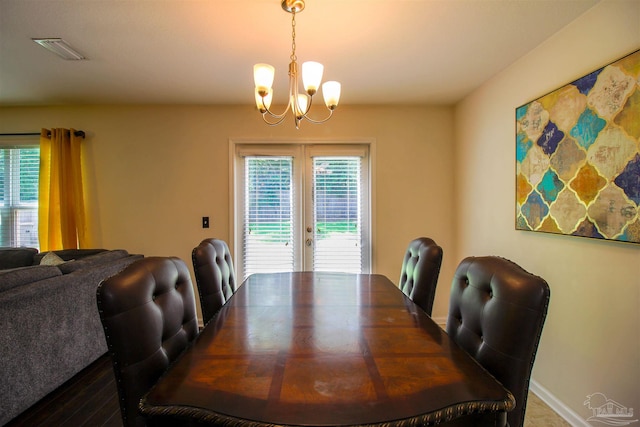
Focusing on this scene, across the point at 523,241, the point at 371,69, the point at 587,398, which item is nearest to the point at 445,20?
the point at 371,69

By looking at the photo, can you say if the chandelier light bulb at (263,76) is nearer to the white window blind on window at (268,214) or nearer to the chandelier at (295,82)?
the chandelier at (295,82)

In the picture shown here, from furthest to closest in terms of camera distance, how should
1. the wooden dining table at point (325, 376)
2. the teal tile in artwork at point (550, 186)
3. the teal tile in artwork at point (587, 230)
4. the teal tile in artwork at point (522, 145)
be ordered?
the teal tile in artwork at point (522, 145)
the teal tile in artwork at point (550, 186)
the teal tile in artwork at point (587, 230)
the wooden dining table at point (325, 376)

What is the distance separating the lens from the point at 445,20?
5.83ft

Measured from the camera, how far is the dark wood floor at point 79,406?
1.79 m

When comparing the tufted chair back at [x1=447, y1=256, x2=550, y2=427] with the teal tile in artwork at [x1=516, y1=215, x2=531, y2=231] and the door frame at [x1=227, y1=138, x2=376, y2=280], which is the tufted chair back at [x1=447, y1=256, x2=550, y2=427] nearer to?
the teal tile in artwork at [x1=516, y1=215, x2=531, y2=231]

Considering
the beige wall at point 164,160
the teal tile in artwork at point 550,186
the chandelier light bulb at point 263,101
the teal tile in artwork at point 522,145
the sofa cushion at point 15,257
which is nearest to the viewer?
the chandelier light bulb at point 263,101

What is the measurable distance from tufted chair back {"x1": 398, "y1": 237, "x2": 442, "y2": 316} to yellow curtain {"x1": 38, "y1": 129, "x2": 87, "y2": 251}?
10.9 ft

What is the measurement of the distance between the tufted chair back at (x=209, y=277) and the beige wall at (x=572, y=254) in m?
2.17

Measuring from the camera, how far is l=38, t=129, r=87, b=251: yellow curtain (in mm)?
3062

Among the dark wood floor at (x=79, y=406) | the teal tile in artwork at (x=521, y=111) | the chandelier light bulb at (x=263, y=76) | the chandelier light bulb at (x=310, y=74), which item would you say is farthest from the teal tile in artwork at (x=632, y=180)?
the dark wood floor at (x=79, y=406)

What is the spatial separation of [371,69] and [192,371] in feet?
7.71

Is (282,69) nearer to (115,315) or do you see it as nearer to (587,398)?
(115,315)

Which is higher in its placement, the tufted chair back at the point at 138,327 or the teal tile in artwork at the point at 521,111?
the teal tile in artwork at the point at 521,111

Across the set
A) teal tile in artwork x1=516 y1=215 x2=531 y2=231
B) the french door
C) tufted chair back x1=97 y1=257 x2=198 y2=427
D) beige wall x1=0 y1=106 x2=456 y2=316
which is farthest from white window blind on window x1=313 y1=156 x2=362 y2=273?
tufted chair back x1=97 y1=257 x2=198 y2=427
